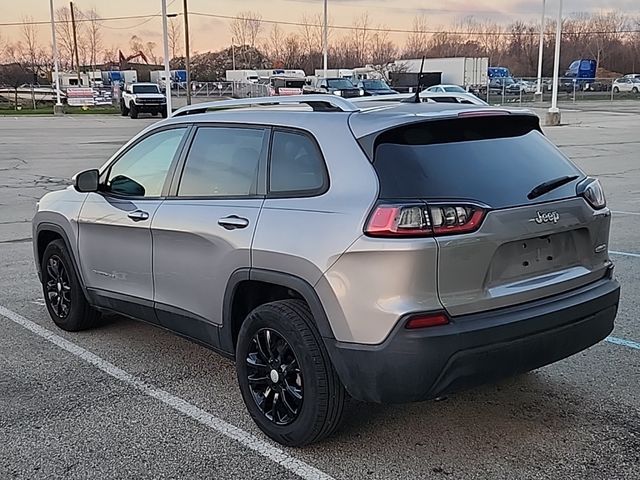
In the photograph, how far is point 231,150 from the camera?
4180mm

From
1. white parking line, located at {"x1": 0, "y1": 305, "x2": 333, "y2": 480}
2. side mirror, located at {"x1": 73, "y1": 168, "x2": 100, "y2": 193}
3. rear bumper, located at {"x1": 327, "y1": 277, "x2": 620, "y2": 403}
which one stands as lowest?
white parking line, located at {"x1": 0, "y1": 305, "x2": 333, "y2": 480}

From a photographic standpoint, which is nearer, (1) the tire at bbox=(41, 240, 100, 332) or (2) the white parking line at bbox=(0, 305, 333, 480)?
(2) the white parking line at bbox=(0, 305, 333, 480)

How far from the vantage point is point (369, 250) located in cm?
319

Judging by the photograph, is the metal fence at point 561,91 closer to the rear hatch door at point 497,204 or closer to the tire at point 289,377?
the rear hatch door at point 497,204

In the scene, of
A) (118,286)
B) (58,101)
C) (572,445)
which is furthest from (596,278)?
(58,101)

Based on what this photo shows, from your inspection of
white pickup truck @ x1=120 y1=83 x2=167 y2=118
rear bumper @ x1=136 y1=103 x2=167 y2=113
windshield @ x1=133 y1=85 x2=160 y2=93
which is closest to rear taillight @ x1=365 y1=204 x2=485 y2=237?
white pickup truck @ x1=120 y1=83 x2=167 y2=118

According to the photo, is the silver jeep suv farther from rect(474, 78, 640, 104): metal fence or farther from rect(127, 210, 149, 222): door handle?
rect(474, 78, 640, 104): metal fence

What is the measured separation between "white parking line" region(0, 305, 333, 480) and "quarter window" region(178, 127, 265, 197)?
1.23 meters

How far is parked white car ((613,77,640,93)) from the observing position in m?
63.2

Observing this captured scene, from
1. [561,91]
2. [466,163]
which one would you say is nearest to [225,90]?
[561,91]

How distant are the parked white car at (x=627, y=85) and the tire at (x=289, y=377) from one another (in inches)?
A: 2600

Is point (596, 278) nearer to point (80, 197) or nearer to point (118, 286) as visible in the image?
point (118, 286)

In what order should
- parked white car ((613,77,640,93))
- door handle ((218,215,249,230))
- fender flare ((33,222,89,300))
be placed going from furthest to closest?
parked white car ((613,77,640,93))
fender flare ((33,222,89,300))
door handle ((218,215,249,230))

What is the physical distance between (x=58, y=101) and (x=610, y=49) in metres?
78.9
